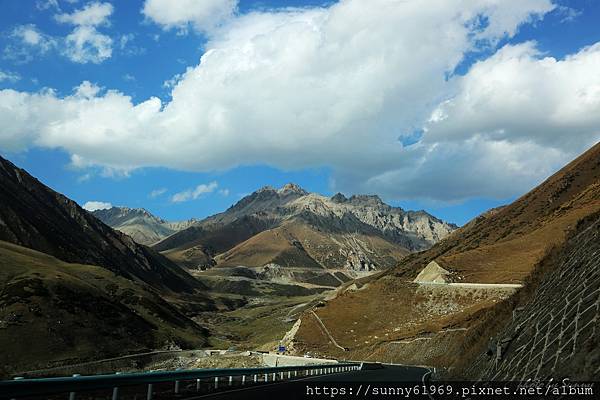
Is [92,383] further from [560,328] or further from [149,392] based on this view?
[560,328]

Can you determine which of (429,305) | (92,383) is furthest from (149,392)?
(429,305)

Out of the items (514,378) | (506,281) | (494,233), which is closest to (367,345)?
(506,281)

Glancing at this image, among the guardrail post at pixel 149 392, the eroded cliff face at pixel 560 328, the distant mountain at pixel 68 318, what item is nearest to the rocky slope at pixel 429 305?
the distant mountain at pixel 68 318

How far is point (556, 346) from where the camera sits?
13.2 metres

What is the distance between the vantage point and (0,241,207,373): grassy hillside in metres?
88.9

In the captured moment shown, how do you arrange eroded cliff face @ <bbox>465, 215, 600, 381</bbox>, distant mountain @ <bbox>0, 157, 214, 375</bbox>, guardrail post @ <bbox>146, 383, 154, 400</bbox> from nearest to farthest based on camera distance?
eroded cliff face @ <bbox>465, 215, 600, 381</bbox>
guardrail post @ <bbox>146, 383, 154, 400</bbox>
distant mountain @ <bbox>0, 157, 214, 375</bbox>

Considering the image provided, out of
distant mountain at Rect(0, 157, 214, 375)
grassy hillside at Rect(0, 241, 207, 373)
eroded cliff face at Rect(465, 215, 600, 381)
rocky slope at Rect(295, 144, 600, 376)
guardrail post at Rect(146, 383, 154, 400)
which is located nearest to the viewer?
eroded cliff face at Rect(465, 215, 600, 381)

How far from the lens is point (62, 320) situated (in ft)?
332

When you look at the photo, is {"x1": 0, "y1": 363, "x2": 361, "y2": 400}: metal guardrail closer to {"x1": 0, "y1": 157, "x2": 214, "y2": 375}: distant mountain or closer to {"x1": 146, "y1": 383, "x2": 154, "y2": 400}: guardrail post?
{"x1": 146, "y1": 383, "x2": 154, "y2": 400}: guardrail post

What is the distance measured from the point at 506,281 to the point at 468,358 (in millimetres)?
79657

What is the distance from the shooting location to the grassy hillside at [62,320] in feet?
292

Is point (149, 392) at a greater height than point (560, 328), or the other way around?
point (560, 328)

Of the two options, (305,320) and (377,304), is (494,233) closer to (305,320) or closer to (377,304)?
(377,304)

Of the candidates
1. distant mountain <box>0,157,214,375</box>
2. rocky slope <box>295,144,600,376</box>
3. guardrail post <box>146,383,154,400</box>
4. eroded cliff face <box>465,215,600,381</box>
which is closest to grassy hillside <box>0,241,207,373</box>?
distant mountain <box>0,157,214,375</box>
